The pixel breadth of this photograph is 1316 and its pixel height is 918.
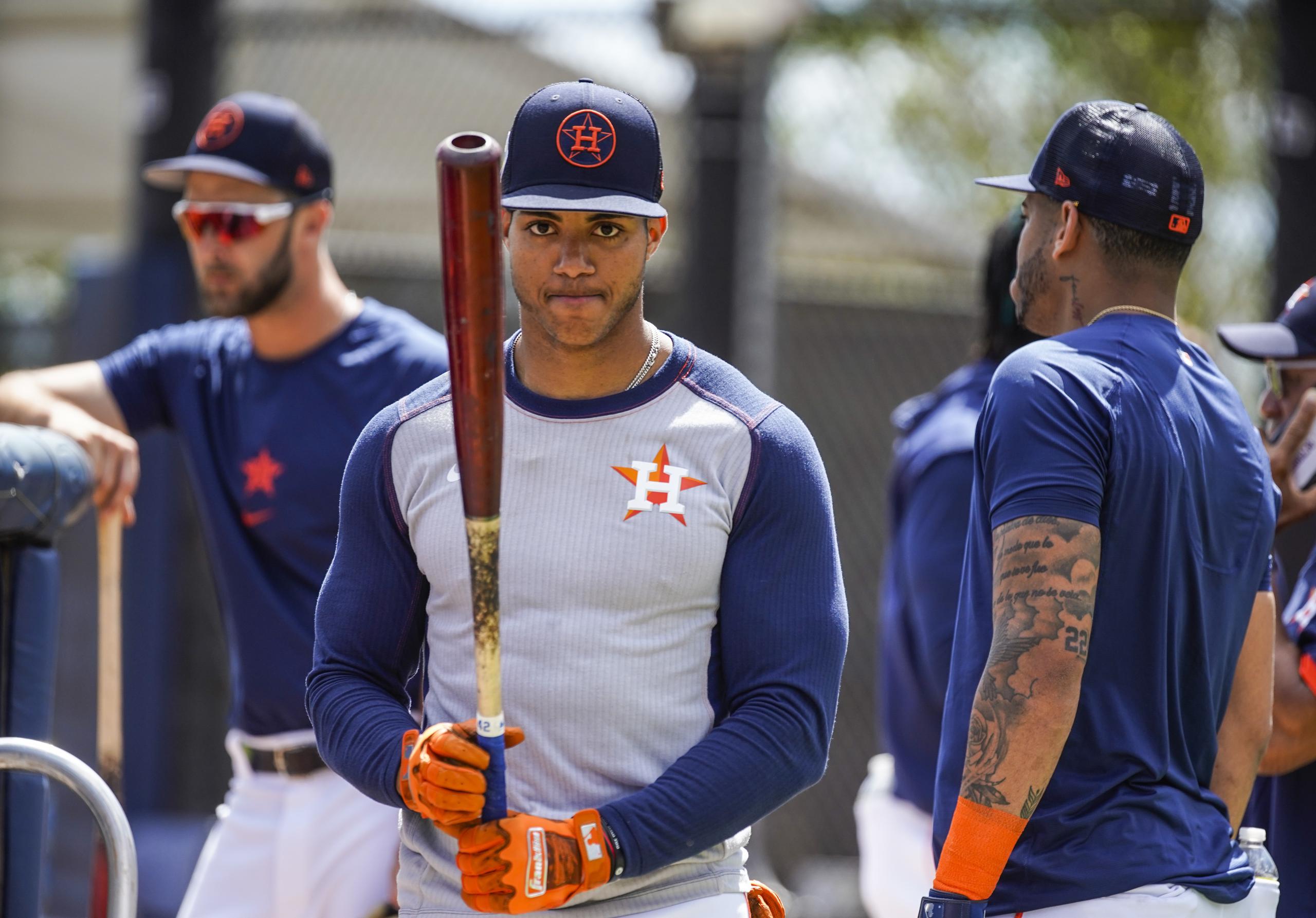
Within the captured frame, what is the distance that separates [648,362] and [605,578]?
15.1 inches

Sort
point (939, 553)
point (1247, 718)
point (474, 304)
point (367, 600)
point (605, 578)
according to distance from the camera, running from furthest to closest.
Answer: point (939, 553) < point (1247, 718) < point (367, 600) < point (605, 578) < point (474, 304)

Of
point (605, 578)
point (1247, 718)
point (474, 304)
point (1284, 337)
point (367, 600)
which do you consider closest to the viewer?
point (474, 304)

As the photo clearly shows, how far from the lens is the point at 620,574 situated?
7.50 feet

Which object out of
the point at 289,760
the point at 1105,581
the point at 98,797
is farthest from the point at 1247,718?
the point at 289,760

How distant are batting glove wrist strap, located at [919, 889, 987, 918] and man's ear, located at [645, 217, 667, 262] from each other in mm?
1095

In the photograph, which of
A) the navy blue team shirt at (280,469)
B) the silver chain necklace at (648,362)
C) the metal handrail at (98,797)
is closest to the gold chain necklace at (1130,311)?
the silver chain necklace at (648,362)

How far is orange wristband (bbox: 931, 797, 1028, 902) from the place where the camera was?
91.7 inches

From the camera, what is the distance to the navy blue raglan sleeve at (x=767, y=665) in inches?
87.0

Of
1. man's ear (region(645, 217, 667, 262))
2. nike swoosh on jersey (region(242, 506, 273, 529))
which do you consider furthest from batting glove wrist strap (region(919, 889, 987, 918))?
nike swoosh on jersey (region(242, 506, 273, 529))

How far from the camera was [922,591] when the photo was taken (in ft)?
11.6

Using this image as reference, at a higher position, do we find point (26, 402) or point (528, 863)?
point (26, 402)

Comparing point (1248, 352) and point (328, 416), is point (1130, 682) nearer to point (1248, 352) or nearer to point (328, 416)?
point (1248, 352)

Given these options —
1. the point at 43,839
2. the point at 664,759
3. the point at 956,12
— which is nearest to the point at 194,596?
the point at 43,839

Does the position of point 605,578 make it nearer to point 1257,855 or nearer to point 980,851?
point 980,851
